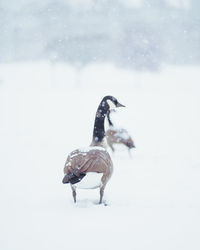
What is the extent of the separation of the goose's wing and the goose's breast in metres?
0.05

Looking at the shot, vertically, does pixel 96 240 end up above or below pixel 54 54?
below

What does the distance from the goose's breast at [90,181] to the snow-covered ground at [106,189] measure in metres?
0.21

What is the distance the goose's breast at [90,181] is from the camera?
3.26 metres

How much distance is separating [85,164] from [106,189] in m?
1.12

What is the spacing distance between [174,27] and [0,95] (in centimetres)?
1878

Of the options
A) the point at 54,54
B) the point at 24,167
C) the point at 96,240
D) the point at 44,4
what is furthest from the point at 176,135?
the point at 54,54

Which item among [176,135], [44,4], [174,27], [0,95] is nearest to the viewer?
[176,135]

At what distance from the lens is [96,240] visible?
252 cm

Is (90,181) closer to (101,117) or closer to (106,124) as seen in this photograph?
(101,117)

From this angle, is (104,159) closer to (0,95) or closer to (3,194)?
(3,194)

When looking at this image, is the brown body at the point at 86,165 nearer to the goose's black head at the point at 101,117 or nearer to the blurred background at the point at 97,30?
the goose's black head at the point at 101,117

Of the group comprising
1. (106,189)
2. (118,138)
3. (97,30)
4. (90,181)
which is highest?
(97,30)

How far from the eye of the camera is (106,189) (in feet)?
13.9

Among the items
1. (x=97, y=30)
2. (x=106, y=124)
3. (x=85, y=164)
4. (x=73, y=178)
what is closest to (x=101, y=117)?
(x=85, y=164)
